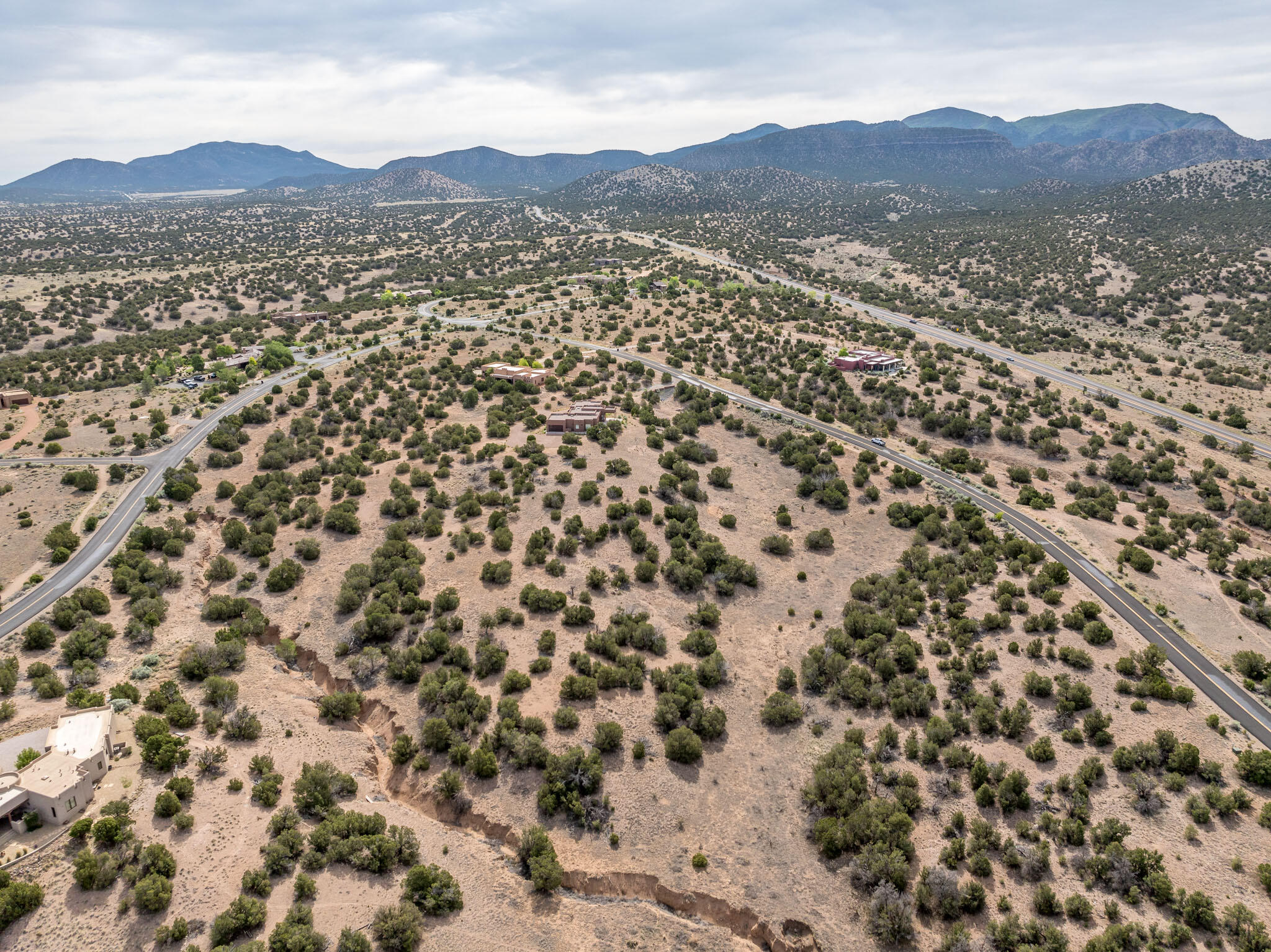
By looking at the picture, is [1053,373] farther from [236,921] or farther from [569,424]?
[236,921]

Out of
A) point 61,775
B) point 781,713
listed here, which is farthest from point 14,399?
point 781,713

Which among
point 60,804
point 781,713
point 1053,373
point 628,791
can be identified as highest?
point 1053,373

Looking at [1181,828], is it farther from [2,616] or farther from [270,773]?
[2,616]

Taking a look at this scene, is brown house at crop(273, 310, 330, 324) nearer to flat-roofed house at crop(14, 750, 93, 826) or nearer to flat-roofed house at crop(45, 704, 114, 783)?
flat-roofed house at crop(45, 704, 114, 783)

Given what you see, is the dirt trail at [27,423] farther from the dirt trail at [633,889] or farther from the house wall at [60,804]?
the dirt trail at [633,889]

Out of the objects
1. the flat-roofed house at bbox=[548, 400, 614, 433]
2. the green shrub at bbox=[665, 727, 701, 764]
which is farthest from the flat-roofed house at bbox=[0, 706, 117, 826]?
the flat-roofed house at bbox=[548, 400, 614, 433]

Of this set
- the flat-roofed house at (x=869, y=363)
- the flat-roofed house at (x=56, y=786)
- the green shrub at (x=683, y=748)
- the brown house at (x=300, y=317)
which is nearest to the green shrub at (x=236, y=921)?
the flat-roofed house at (x=56, y=786)

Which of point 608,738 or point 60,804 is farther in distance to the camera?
point 608,738

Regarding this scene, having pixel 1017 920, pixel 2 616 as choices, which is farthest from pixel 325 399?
pixel 1017 920
